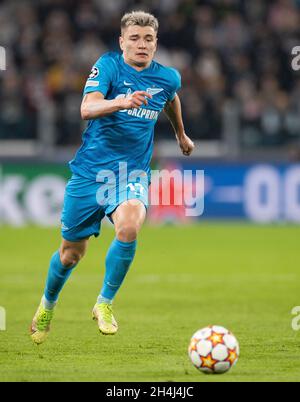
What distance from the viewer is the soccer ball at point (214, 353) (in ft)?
19.2

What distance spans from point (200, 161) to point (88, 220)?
10835 mm

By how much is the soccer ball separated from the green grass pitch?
0.22 ft

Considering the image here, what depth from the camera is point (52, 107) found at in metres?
18.5

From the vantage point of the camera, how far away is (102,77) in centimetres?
705

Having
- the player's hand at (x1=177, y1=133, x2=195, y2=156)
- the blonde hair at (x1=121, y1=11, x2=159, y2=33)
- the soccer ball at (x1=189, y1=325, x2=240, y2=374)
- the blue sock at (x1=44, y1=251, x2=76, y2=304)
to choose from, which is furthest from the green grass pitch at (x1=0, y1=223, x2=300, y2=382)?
the blonde hair at (x1=121, y1=11, x2=159, y2=33)

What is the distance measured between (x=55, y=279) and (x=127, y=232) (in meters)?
0.83

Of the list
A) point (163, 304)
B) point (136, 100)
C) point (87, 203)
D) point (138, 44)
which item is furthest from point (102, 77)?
point (163, 304)

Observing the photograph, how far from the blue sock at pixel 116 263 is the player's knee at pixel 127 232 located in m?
0.04

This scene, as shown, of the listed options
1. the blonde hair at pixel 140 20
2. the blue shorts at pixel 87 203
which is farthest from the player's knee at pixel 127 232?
the blonde hair at pixel 140 20

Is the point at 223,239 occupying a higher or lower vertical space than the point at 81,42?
lower

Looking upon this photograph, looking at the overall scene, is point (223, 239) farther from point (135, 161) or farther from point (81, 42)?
point (135, 161)

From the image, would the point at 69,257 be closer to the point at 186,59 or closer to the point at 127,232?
the point at 127,232

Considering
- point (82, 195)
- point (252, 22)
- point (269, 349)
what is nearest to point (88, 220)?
point (82, 195)
